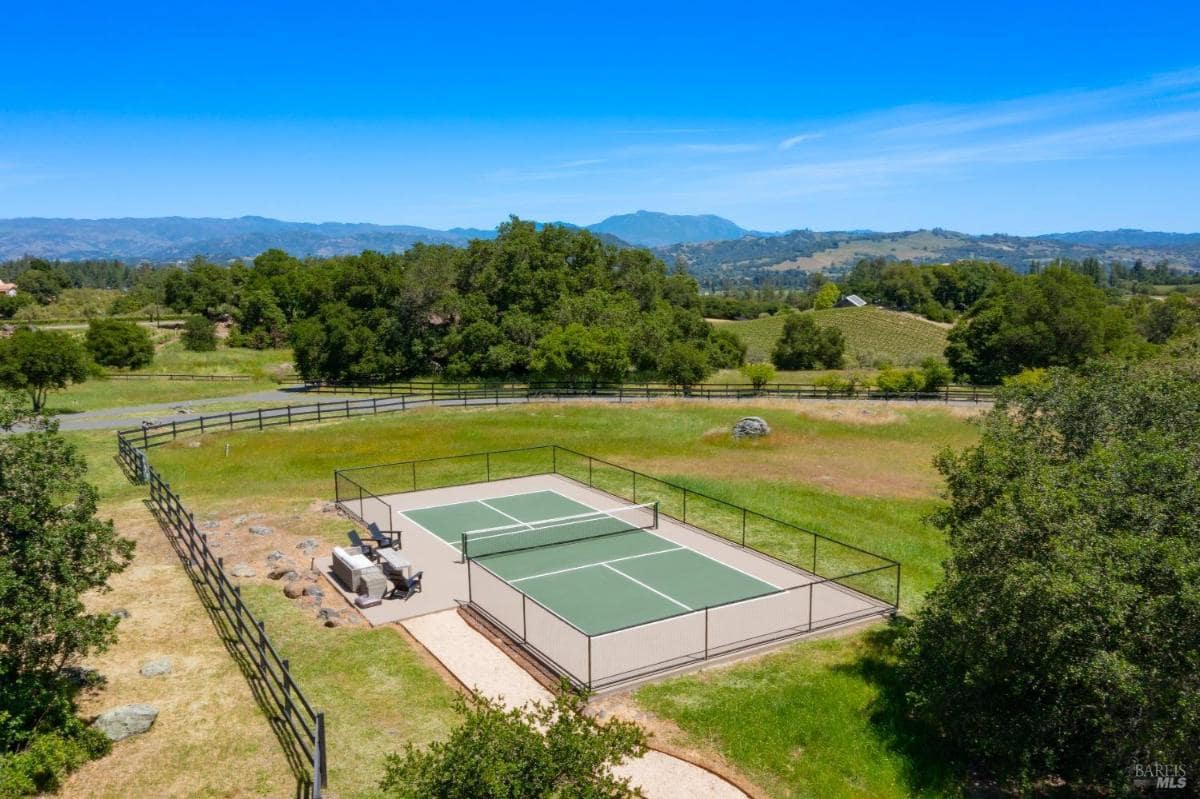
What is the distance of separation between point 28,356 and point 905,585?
43.0m

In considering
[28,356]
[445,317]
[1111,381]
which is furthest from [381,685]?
[445,317]

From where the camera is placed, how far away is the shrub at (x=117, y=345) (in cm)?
6562

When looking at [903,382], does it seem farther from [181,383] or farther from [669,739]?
[181,383]

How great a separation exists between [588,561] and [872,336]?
313 feet

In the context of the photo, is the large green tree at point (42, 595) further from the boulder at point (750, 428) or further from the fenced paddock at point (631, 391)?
the fenced paddock at point (631, 391)

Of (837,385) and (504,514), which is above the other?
(504,514)

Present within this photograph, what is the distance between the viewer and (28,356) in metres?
40.4

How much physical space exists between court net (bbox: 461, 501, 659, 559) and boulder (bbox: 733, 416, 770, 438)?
13618 millimetres

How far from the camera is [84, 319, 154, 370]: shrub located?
215 feet

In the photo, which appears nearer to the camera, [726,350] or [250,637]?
[250,637]

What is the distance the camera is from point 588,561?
21094 millimetres

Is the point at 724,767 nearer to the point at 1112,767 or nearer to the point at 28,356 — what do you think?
the point at 1112,767

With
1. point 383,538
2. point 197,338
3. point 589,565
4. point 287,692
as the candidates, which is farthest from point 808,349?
point 287,692

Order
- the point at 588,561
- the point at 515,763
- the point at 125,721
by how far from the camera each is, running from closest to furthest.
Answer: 1. the point at 515,763
2. the point at 125,721
3. the point at 588,561
